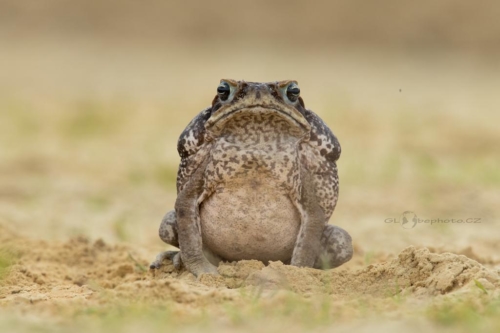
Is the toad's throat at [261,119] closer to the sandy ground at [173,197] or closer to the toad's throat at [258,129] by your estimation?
the toad's throat at [258,129]

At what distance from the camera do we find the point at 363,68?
2006 cm

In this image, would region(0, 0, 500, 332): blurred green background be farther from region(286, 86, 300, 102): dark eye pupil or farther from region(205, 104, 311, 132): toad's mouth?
region(286, 86, 300, 102): dark eye pupil

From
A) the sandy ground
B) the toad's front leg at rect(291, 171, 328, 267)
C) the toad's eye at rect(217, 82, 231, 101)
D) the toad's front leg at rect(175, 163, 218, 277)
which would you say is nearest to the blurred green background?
the sandy ground

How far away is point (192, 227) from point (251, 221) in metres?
0.31

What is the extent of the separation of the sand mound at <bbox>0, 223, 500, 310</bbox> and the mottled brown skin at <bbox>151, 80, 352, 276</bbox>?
14cm

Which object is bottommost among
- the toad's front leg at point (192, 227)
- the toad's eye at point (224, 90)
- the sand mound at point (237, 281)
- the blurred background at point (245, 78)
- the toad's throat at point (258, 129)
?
the sand mound at point (237, 281)

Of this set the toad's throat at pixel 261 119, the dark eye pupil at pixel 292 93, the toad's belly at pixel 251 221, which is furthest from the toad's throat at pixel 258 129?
the toad's belly at pixel 251 221

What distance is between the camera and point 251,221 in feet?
15.0

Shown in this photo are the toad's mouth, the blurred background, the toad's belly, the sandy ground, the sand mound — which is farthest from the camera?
the blurred background

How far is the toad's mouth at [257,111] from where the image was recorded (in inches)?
170

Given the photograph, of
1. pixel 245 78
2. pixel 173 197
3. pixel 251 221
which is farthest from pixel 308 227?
pixel 245 78

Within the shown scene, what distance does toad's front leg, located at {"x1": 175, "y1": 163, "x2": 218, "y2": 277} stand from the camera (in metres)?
4.58

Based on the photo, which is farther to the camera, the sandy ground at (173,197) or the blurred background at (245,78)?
the blurred background at (245,78)

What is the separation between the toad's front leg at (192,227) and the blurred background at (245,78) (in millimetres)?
1612
